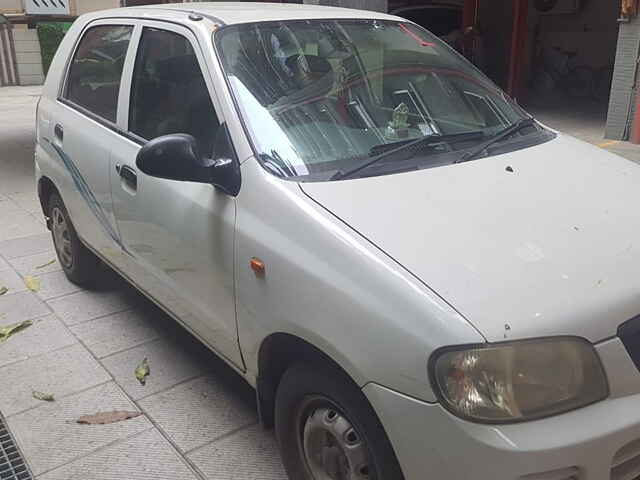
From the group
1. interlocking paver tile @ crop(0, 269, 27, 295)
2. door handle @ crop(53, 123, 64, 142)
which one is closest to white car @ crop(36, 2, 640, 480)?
door handle @ crop(53, 123, 64, 142)

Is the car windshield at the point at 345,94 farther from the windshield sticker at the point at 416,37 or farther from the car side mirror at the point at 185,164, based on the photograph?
the car side mirror at the point at 185,164

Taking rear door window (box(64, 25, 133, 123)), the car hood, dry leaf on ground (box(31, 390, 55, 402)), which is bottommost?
dry leaf on ground (box(31, 390, 55, 402))

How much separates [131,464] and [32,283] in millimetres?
2426

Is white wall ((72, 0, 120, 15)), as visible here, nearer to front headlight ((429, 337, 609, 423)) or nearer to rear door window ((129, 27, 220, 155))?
rear door window ((129, 27, 220, 155))

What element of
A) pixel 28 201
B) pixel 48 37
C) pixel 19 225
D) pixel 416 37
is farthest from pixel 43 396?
pixel 48 37

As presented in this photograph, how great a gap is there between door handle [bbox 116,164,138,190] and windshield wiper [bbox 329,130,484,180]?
1231 millimetres

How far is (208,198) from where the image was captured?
2619 mm

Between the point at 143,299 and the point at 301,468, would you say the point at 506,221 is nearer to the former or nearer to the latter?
the point at 301,468

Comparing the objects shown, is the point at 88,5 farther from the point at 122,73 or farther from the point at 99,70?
the point at 122,73

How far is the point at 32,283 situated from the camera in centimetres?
477

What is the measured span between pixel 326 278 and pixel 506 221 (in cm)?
63

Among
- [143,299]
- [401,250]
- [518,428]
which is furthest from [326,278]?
[143,299]

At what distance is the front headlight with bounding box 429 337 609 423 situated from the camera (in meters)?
1.72

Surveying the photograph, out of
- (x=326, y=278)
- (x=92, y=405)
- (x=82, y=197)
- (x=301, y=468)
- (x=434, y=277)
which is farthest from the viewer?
(x=82, y=197)
